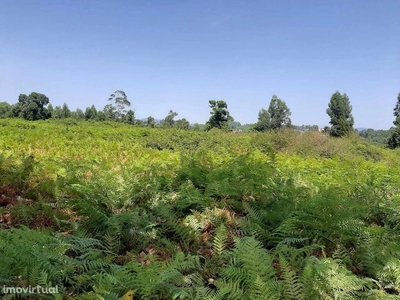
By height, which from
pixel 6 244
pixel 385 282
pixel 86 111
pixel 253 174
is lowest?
pixel 385 282

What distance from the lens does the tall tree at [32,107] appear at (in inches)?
2119

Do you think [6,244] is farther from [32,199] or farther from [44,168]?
[44,168]

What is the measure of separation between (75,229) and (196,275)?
134cm

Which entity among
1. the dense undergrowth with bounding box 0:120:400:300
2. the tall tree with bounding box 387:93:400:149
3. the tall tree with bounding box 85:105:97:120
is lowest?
the dense undergrowth with bounding box 0:120:400:300

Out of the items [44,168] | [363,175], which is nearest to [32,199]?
[44,168]

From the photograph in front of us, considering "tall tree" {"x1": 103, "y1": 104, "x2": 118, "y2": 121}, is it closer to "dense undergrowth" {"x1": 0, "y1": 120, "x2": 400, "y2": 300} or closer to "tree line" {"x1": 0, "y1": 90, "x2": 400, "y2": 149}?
"tree line" {"x1": 0, "y1": 90, "x2": 400, "y2": 149}

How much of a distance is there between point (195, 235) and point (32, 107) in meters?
60.7

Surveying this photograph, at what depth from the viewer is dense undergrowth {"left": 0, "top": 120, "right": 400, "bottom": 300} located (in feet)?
6.61

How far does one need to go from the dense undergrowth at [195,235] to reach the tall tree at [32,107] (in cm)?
5712

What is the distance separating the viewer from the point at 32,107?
54.3 metres

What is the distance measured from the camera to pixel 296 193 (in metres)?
3.73

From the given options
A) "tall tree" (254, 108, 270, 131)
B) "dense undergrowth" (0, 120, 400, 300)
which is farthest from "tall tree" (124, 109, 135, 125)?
"dense undergrowth" (0, 120, 400, 300)

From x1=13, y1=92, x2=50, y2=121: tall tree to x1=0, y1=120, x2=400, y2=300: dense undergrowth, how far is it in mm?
57122

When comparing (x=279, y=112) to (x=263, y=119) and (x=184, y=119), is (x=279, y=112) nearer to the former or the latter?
(x=263, y=119)
